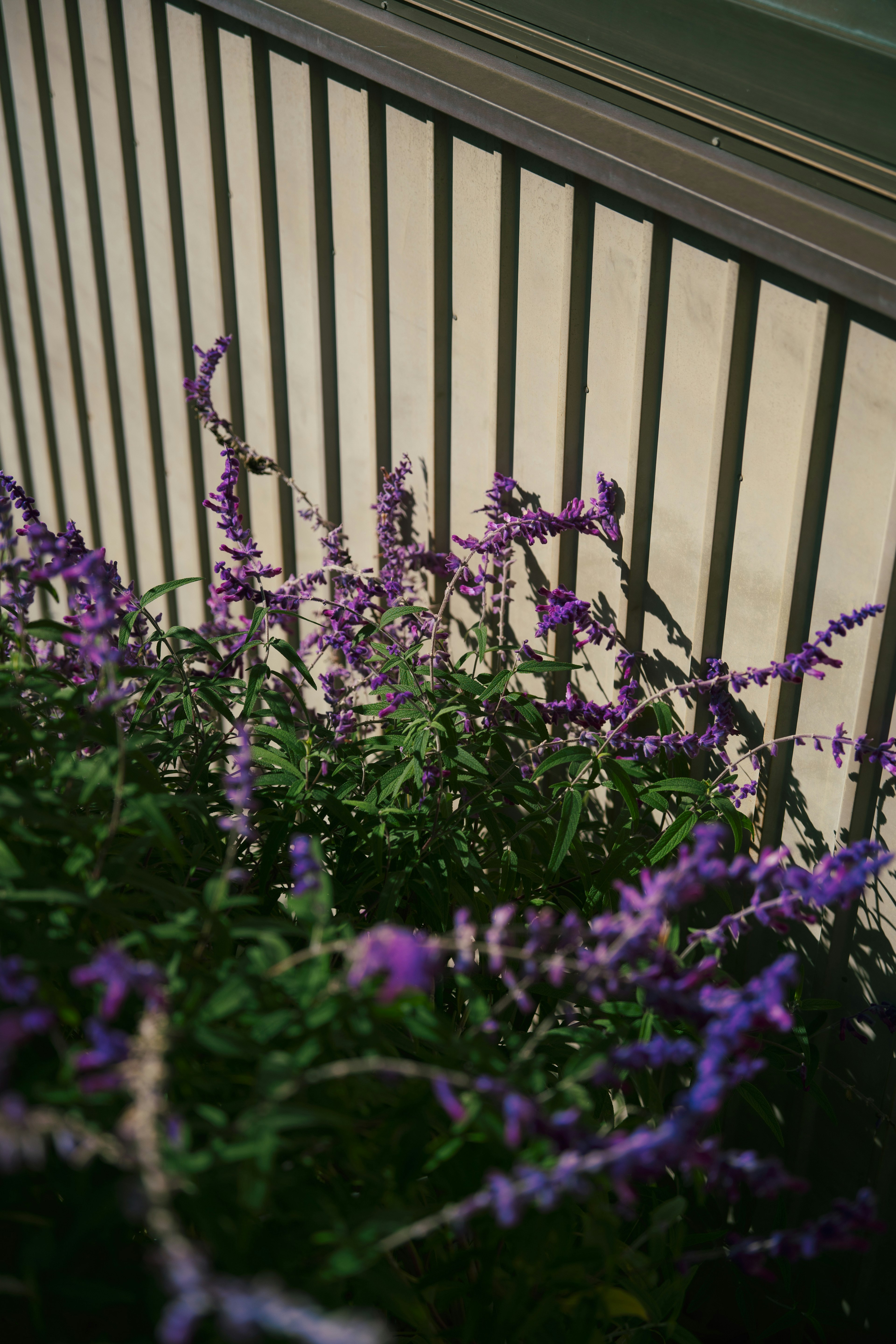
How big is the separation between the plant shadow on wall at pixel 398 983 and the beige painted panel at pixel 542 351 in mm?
64

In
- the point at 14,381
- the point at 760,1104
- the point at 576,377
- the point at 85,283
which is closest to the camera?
the point at 760,1104

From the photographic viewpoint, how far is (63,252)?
3016 millimetres

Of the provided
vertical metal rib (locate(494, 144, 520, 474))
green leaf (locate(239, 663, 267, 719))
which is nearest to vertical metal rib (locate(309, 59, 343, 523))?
vertical metal rib (locate(494, 144, 520, 474))

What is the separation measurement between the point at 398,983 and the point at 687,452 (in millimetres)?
1147

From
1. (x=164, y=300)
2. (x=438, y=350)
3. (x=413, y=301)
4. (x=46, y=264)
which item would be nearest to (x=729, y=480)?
(x=438, y=350)

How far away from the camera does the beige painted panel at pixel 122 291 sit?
2646mm

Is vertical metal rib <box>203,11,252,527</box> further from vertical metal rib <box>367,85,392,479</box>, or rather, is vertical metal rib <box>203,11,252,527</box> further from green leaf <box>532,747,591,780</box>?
green leaf <box>532,747,591,780</box>

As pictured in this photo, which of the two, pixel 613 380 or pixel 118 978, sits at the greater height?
pixel 613 380

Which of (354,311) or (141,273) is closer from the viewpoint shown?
(354,311)

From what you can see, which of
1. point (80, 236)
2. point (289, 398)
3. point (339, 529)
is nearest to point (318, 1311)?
point (339, 529)

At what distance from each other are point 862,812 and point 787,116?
103 centimetres

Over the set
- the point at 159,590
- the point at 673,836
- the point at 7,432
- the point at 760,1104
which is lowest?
the point at 760,1104

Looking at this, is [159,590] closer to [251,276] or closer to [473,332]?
[473,332]

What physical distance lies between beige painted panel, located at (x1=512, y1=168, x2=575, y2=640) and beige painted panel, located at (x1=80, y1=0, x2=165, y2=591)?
133 cm
